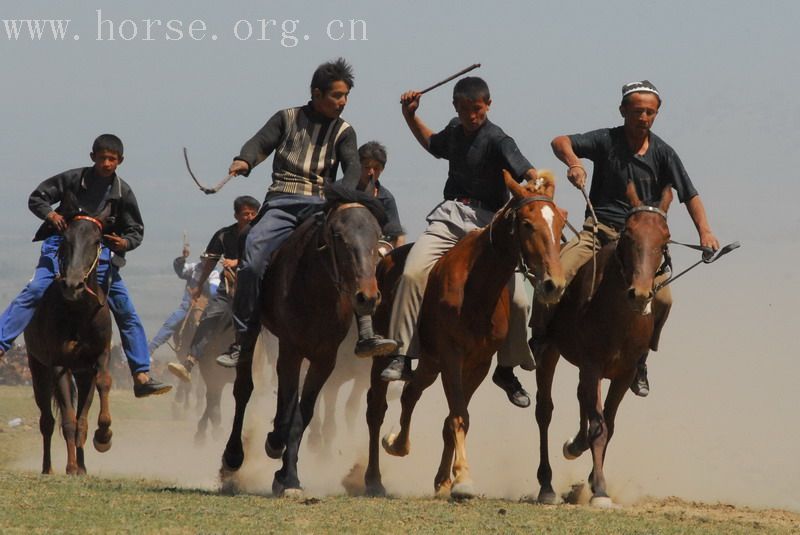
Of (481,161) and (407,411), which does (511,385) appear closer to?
(407,411)

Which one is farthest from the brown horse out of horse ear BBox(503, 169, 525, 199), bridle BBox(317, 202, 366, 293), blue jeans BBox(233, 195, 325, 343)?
blue jeans BBox(233, 195, 325, 343)

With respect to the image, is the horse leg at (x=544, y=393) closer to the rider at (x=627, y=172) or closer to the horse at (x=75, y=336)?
the rider at (x=627, y=172)

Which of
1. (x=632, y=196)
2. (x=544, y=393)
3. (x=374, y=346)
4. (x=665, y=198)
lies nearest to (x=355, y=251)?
(x=374, y=346)

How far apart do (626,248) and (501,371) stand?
1.58 metres

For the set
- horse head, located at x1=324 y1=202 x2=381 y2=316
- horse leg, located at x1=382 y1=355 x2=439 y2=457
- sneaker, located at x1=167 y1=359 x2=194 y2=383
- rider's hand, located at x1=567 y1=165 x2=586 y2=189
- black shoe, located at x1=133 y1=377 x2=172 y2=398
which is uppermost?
rider's hand, located at x1=567 y1=165 x2=586 y2=189

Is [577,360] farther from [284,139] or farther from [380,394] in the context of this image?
[284,139]

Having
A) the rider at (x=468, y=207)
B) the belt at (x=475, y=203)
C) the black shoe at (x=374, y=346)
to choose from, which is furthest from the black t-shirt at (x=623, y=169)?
the black shoe at (x=374, y=346)

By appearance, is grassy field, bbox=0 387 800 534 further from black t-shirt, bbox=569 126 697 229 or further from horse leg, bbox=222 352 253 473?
black t-shirt, bbox=569 126 697 229

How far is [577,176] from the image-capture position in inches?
535

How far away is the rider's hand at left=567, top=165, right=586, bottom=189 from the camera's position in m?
13.5

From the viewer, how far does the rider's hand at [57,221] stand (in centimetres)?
1489

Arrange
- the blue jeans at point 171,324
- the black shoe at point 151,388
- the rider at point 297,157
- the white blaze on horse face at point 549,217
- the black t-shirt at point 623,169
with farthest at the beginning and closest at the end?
the blue jeans at point 171,324
the black shoe at point 151,388
the black t-shirt at point 623,169
the rider at point 297,157
the white blaze on horse face at point 549,217

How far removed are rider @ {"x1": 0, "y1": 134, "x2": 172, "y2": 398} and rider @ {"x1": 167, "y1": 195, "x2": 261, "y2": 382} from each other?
3.96m

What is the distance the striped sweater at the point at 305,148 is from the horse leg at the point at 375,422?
1.70 meters
